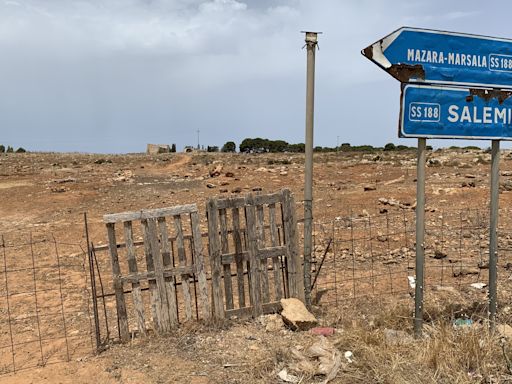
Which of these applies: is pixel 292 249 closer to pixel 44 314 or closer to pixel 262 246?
pixel 262 246

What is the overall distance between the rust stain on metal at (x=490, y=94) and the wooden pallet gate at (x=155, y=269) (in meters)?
2.81

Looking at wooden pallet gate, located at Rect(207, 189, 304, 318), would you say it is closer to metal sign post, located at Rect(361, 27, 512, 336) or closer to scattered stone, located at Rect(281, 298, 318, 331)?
scattered stone, located at Rect(281, 298, 318, 331)

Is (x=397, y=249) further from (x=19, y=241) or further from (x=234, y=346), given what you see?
(x=19, y=241)

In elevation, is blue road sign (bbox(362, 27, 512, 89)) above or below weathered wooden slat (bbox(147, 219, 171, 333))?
above

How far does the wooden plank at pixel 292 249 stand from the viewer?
513 cm

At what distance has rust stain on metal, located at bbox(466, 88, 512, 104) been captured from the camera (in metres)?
4.25

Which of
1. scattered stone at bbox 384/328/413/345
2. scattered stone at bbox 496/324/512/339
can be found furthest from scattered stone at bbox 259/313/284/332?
scattered stone at bbox 496/324/512/339

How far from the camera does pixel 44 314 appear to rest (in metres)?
6.04

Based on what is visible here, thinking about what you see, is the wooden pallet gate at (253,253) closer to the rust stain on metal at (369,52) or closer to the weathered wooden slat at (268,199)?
the weathered wooden slat at (268,199)

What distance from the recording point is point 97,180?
21391 millimetres

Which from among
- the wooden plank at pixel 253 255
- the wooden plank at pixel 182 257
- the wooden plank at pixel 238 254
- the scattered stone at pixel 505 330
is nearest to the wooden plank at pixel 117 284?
the wooden plank at pixel 182 257

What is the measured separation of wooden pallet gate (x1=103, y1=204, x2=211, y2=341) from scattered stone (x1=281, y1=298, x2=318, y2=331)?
895 mm

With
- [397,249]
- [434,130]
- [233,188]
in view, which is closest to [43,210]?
[233,188]

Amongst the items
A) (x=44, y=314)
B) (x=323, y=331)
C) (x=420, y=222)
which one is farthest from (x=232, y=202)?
(x=44, y=314)
